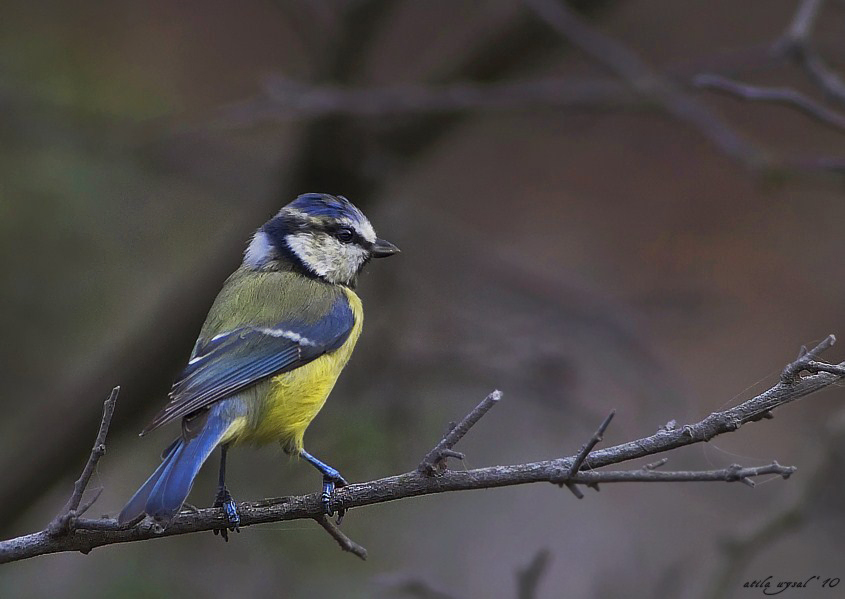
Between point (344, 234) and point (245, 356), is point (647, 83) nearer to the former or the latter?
point (344, 234)

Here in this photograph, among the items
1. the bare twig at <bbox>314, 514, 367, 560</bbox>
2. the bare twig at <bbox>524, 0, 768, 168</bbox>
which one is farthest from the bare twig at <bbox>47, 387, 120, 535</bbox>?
the bare twig at <bbox>524, 0, 768, 168</bbox>

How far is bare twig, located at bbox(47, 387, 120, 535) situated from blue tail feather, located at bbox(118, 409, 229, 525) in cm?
11

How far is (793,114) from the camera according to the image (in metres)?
7.80

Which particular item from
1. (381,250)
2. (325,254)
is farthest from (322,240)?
(381,250)

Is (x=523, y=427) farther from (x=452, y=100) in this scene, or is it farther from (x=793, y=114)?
(x=793, y=114)

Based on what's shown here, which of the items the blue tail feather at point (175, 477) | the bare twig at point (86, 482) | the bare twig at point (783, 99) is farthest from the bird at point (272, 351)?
the bare twig at point (783, 99)

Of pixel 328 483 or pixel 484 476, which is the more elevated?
pixel 484 476

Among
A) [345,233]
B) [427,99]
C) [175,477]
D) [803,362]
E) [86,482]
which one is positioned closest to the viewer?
[803,362]

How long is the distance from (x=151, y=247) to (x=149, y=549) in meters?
1.74

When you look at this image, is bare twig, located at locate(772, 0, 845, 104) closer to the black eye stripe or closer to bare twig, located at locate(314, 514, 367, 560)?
the black eye stripe

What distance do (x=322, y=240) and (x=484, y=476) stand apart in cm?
164

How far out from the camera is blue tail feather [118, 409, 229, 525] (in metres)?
2.05

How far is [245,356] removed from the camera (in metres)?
2.77

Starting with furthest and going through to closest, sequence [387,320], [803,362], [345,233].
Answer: [387,320] → [345,233] → [803,362]
